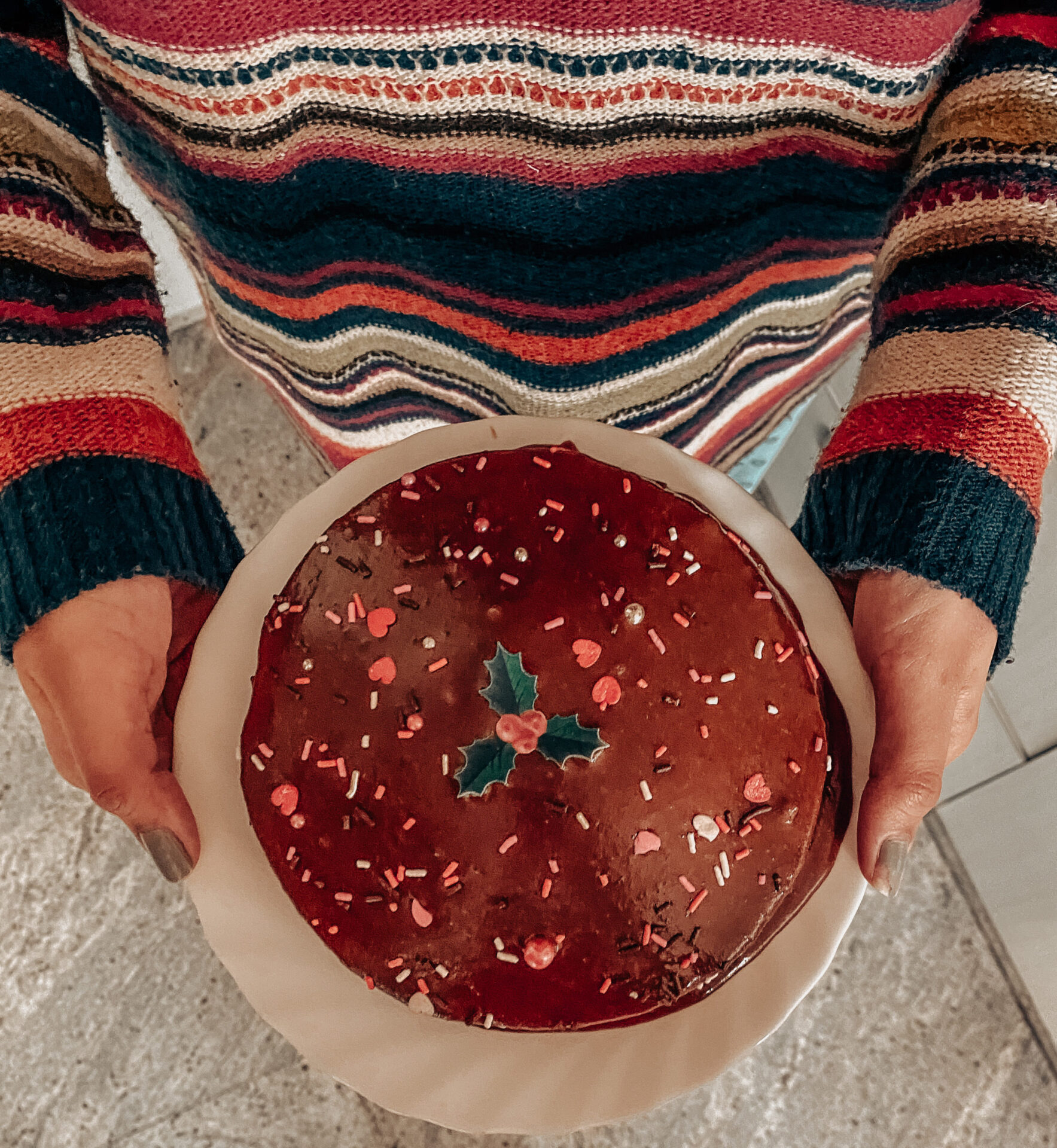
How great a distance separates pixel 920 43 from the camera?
0.57 m

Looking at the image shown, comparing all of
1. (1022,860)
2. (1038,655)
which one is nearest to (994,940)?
(1022,860)

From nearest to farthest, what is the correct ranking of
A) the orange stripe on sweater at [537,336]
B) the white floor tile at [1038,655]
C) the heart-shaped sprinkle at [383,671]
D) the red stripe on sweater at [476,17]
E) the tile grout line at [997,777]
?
the red stripe on sweater at [476,17], the heart-shaped sprinkle at [383,671], the orange stripe on sweater at [537,336], the white floor tile at [1038,655], the tile grout line at [997,777]

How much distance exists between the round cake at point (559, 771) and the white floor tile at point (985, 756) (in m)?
0.85

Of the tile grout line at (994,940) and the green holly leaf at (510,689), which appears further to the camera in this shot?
the tile grout line at (994,940)

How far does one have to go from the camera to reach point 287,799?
637mm

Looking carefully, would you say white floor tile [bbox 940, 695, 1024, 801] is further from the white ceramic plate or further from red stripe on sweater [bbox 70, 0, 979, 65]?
red stripe on sweater [bbox 70, 0, 979, 65]

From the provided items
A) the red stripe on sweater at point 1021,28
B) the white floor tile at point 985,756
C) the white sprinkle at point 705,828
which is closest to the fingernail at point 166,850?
the white sprinkle at point 705,828

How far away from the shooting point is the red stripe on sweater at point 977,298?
57 cm

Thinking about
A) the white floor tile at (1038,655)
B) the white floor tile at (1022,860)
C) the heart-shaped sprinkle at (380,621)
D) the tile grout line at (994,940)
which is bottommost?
the tile grout line at (994,940)

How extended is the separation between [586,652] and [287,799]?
0.86 feet

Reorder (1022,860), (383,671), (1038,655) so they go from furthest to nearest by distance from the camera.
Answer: (1022,860) → (1038,655) → (383,671)

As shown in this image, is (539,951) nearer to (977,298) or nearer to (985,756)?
(977,298)

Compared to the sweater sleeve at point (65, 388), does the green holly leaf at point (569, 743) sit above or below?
below

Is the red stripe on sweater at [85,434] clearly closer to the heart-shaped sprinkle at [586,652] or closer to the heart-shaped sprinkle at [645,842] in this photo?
the heart-shaped sprinkle at [586,652]
